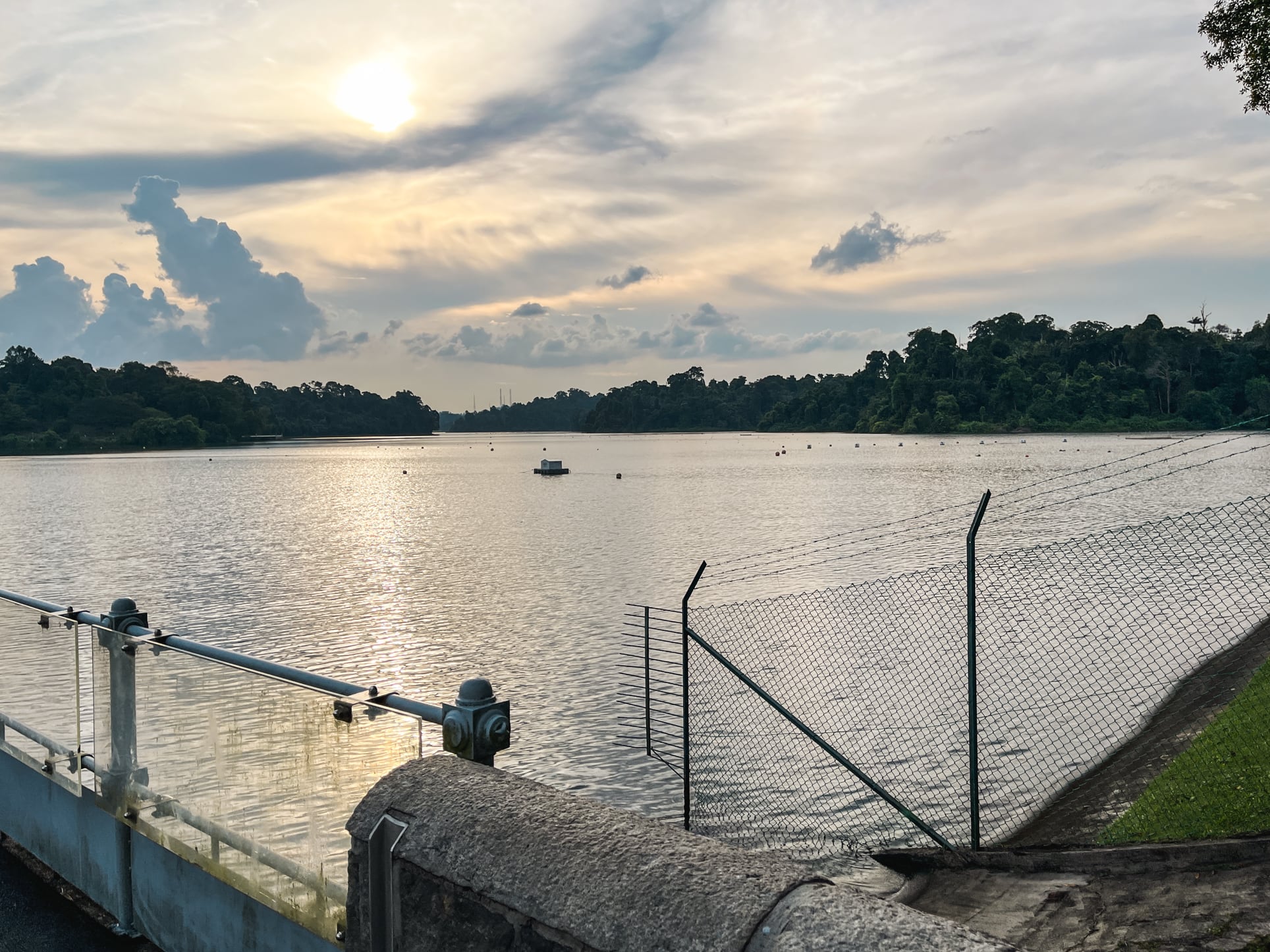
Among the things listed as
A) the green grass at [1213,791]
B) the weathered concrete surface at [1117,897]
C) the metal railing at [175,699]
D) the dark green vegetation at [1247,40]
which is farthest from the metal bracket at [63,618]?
the dark green vegetation at [1247,40]

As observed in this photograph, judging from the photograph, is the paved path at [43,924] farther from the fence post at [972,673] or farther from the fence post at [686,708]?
the fence post at [972,673]

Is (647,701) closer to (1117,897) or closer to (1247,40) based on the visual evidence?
(1117,897)

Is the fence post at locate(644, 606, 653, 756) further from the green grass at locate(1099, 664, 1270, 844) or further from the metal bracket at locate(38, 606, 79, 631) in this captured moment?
the metal bracket at locate(38, 606, 79, 631)

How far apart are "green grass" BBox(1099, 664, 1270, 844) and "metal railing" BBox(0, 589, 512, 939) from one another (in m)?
6.14

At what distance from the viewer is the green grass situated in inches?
313

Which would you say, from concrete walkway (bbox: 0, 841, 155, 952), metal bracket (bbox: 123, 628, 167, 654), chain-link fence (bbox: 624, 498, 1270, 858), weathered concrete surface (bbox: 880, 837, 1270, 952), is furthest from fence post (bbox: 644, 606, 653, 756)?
concrete walkway (bbox: 0, 841, 155, 952)

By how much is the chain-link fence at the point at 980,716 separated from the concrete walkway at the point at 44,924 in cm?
508

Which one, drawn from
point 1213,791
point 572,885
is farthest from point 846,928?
point 1213,791

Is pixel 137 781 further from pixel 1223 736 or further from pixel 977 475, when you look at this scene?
pixel 977 475

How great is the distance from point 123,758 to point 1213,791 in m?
8.41

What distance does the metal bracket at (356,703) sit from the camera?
388 cm

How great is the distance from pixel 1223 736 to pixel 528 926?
9829 mm

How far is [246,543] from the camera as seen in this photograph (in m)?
45.3

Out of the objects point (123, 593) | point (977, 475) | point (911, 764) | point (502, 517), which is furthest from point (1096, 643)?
point (977, 475)
